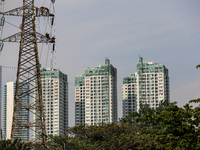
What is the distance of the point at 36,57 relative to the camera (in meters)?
49.6

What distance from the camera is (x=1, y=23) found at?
5359 centimetres

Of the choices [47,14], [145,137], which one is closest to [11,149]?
[47,14]

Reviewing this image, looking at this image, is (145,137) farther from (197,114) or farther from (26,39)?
(197,114)

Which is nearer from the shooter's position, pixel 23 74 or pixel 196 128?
pixel 196 128

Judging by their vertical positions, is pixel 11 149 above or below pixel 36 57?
below

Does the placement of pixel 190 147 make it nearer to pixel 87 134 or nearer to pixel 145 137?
pixel 145 137

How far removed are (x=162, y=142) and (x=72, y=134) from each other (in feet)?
120

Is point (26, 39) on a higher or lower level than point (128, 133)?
higher

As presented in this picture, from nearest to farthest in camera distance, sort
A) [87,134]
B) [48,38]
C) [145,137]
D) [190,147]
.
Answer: [190,147], [48,38], [145,137], [87,134]

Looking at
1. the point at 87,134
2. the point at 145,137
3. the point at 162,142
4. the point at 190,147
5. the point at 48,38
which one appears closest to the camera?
the point at 190,147

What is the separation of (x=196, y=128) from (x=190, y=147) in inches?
55.7

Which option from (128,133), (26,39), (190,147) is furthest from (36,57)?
(128,133)

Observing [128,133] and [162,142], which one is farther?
[128,133]

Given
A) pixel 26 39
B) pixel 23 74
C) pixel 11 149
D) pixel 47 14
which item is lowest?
pixel 11 149
